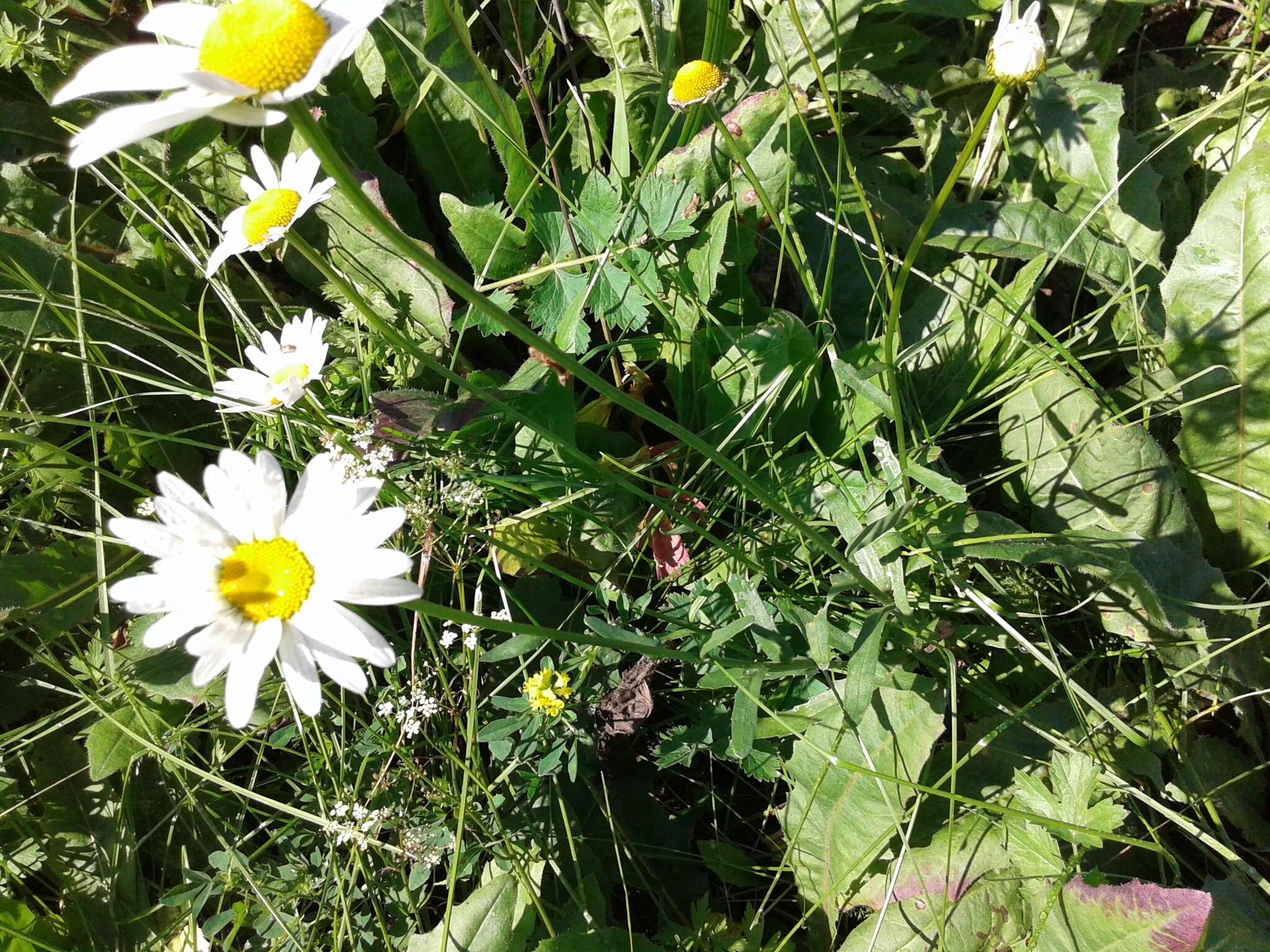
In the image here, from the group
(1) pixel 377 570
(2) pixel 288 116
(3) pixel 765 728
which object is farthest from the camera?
(3) pixel 765 728

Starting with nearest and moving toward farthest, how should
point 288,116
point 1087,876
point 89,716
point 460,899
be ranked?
point 288,116 < point 1087,876 < point 460,899 < point 89,716

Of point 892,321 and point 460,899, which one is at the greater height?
point 892,321

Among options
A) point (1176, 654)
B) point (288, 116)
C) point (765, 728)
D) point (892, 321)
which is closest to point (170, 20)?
point (288, 116)

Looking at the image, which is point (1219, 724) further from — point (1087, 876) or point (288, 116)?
point (288, 116)

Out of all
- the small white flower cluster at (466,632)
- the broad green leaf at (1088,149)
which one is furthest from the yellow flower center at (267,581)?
the broad green leaf at (1088,149)

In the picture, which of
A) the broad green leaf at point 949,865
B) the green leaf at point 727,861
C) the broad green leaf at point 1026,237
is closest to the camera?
the broad green leaf at point 949,865

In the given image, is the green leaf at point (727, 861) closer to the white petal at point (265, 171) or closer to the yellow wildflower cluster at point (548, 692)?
the yellow wildflower cluster at point (548, 692)
